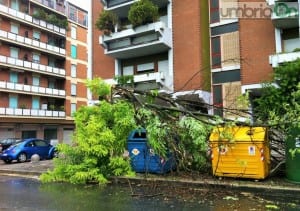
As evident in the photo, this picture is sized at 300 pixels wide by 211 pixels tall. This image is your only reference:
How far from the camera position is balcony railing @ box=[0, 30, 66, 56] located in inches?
1476

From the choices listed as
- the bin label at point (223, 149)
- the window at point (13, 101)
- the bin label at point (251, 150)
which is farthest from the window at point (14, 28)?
the bin label at point (251, 150)

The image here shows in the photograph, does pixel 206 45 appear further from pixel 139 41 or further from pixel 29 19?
pixel 29 19

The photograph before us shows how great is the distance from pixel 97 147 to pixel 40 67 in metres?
33.3

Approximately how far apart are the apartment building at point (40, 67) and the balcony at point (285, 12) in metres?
22.2

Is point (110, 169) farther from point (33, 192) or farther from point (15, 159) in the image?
point (15, 159)

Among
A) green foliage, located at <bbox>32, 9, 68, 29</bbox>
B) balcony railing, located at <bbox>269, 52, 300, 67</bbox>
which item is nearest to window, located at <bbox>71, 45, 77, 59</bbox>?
green foliage, located at <bbox>32, 9, 68, 29</bbox>

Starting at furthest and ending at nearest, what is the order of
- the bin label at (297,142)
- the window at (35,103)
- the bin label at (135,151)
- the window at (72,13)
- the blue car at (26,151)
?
1. the window at (72,13)
2. the window at (35,103)
3. the blue car at (26,151)
4. the bin label at (135,151)
5. the bin label at (297,142)

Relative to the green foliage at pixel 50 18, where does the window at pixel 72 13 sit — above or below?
above

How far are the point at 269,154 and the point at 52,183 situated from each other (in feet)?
21.7

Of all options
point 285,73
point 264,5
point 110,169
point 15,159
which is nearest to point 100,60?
point 15,159

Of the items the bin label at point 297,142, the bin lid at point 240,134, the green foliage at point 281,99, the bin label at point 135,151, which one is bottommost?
the bin label at point 135,151

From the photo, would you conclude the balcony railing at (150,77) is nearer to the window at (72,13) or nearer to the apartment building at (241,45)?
the apartment building at (241,45)

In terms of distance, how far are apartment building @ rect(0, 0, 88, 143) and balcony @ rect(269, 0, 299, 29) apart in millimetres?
22231

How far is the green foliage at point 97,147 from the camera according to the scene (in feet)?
35.0
